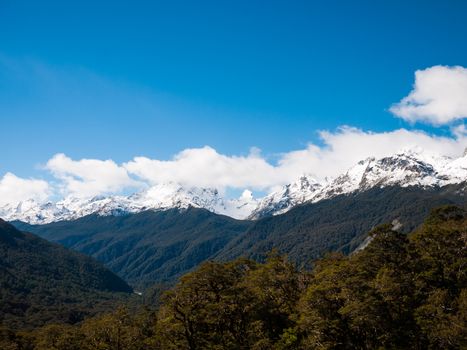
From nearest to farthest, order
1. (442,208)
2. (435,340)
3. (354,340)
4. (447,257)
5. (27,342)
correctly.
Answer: (435,340) → (354,340) → (447,257) → (27,342) → (442,208)

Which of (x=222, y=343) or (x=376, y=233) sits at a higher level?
(x=376, y=233)

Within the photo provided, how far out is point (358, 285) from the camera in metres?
62.8

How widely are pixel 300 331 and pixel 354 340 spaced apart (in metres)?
7.67

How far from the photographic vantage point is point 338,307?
63.7 metres

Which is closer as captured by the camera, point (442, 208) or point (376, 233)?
point (376, 233)

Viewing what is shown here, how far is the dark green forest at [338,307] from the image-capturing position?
6059cm

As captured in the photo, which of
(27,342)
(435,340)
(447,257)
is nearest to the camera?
(435,340)

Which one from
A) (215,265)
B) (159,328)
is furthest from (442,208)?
(159,328)

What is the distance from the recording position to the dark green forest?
60.6 meters

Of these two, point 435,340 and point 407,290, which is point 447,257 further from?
point 435,340

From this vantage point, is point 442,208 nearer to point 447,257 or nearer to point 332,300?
→ point 447,257

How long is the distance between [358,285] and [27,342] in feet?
285

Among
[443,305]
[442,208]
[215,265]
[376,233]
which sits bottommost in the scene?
[443,305]

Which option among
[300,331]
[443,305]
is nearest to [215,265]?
[300,331]
